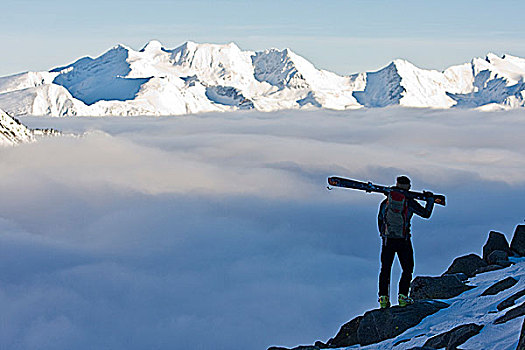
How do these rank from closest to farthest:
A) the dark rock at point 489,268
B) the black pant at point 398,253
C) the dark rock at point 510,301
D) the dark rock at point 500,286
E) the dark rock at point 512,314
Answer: the dark rock at point 512,314, the dark rock at point 510,301, the black pant at point 398,253, the dark rock at point 500,286, the dark rock at point 489,268

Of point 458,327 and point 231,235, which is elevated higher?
point 231,235

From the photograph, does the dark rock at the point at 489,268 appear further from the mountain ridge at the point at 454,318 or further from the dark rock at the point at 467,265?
the dark rock at the point at 467,265

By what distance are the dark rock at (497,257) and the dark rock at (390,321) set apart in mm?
6127

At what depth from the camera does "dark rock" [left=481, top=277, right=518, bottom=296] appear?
1570cm

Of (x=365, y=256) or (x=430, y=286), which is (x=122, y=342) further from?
(x=430, y=286)

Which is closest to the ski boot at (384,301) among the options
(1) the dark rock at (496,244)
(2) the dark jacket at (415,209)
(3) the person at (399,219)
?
(3) the person at (399,219)

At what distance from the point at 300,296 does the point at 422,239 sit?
41.2m

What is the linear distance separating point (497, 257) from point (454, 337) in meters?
9.81

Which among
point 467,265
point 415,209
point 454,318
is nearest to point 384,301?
point 454,318

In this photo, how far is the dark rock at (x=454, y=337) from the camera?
12086 mm

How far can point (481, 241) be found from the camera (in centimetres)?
13488

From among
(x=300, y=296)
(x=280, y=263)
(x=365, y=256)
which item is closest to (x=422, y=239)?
(x=365, y=256)

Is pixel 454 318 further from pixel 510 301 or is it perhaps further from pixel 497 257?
pixel 497 257

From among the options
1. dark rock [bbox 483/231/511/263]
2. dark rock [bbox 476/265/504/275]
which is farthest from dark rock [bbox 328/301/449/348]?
dark rock [bbox 483/231/511/263]
